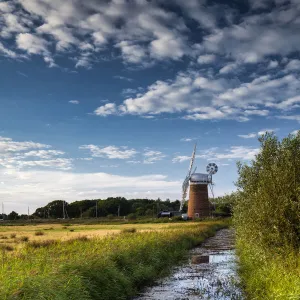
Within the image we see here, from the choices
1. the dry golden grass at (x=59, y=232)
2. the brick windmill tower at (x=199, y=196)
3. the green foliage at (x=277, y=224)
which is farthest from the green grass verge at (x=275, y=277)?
the brick windmill tower at (x=199, y=196)

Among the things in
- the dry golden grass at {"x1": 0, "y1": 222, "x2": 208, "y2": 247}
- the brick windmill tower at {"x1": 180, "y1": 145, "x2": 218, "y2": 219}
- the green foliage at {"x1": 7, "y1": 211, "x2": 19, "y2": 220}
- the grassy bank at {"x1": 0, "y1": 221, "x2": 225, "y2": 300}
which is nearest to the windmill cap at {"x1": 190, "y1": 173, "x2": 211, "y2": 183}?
the brick windmill tower at {"x1": 180, "y1": 145, "x2": 218, "y2": 219}

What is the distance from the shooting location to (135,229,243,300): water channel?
1776cm

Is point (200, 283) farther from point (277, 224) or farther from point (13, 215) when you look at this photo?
point (13, 215)

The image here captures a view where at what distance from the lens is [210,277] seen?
2252 cm

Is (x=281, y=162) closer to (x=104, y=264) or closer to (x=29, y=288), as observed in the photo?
(x=104, y=264)

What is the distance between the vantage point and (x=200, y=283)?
20.7m

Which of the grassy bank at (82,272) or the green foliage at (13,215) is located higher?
the green foliage at (13,215)

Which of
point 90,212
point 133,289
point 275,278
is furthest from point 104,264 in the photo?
point 90,212

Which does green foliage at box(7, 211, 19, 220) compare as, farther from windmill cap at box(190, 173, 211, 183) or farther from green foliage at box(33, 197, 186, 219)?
windmill cap at box(190, 173, 211, 183)

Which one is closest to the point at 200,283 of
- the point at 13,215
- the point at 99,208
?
the point at 99,208

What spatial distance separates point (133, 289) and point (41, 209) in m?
168

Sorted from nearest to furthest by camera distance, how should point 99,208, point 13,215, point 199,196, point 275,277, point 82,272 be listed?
point 82,272
point 275,277
point 199,196
point 13,215
point 99,208

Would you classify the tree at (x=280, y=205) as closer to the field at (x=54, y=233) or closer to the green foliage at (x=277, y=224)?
the green foliage at (x=277, y=224)

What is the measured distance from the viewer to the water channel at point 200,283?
58.3ft
